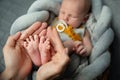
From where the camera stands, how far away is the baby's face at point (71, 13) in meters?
1.24

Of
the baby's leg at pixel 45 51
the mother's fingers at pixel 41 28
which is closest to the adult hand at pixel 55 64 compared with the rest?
the baby's leg at pixel 45 51

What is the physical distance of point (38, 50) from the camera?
110 centimetres

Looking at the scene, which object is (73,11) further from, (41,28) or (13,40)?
(13,40)

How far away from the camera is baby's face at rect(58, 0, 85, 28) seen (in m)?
1.24

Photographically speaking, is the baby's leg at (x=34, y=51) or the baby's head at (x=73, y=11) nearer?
the baby's leg at (x=34, y=51)

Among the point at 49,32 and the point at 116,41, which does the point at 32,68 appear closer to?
the point at 49,32

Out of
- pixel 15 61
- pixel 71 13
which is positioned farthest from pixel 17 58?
pixel 71 13

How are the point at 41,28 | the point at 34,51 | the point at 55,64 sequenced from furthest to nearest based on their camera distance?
the point at 41,28 → the point at 34,51 → the point at 55,64

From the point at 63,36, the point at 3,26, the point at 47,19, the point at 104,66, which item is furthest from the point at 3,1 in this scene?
the point at 104,66

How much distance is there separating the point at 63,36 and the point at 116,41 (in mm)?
325

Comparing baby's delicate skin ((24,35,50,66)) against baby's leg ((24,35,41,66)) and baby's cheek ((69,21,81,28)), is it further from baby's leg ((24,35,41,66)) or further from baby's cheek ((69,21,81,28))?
baby's cheek ((69,21,81,28))

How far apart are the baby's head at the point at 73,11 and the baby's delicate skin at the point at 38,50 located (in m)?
0.20

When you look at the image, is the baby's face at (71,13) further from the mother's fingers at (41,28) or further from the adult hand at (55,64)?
the adult hand at (55,64)

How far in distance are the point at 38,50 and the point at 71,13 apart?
0.85 ft
